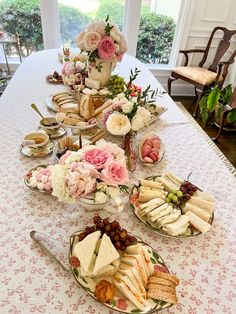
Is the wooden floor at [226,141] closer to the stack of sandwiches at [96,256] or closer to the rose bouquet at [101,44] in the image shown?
the rose bouquet at [101,44]

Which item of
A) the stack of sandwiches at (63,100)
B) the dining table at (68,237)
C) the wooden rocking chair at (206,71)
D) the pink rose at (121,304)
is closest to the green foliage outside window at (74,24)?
the wooden rocking chair at (206,71)

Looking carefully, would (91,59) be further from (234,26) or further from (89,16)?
(234,26)

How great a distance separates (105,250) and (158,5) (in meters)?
3.40

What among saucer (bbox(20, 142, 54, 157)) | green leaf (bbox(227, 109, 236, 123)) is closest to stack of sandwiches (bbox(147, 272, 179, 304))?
saucer (bbox(20, 142, 54, 157))

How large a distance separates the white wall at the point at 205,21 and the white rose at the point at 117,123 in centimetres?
275

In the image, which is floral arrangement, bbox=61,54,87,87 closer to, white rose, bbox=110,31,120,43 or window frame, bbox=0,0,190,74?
white rose, bbox=110,31,120,43

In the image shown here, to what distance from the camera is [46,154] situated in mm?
1063

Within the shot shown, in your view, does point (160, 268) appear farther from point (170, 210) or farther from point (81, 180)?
point (81, 180)

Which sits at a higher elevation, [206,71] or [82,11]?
[82,11]

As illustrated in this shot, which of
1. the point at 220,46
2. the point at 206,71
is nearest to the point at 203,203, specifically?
the point at 206,71

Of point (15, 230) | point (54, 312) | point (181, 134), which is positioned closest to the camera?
point (54, 312)

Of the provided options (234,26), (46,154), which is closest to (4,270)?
(46,154)

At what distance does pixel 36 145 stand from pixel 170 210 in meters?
0.62

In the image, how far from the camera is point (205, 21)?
3.14 metres
